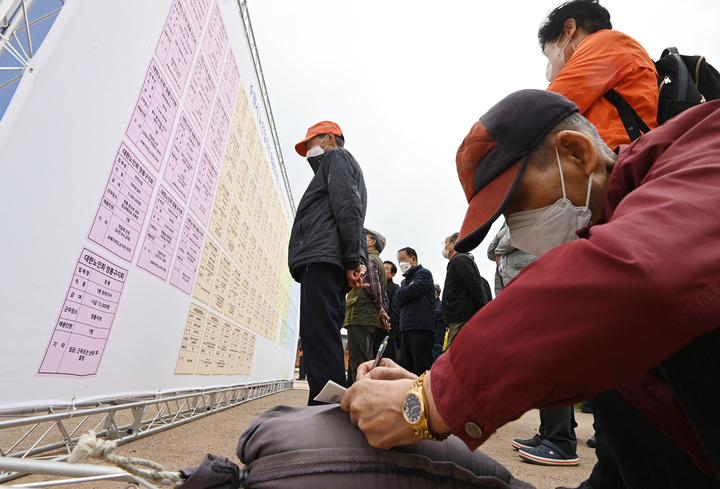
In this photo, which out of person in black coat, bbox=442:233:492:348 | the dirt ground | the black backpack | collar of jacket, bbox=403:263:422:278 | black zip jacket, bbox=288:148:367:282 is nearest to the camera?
the black backpack

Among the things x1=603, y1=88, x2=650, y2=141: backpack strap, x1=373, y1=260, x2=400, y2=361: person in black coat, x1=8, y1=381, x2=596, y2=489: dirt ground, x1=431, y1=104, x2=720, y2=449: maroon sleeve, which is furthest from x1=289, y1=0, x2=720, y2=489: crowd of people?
x1=373, y1=260, x2=400, y2=361: person in black coat

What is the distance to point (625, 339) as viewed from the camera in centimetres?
44

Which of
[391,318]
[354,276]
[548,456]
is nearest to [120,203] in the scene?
[354,276]

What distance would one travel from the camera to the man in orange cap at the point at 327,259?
6.64 feet

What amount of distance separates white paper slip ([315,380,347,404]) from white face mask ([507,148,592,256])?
55cm

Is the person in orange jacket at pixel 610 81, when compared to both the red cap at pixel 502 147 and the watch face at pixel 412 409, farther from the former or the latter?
the watch face at pixel 412 409

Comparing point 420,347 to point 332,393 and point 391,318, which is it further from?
point 332,393

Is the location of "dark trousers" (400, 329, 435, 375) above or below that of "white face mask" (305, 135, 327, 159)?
below

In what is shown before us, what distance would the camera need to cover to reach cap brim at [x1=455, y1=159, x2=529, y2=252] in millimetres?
800

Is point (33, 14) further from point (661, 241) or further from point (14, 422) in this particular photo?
point (661, 241)

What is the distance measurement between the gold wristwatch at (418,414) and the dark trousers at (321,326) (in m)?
1.45

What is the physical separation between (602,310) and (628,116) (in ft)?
4.45

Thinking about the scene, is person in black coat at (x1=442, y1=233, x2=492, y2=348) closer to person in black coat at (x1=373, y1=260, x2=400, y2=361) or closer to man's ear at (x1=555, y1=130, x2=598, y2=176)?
person in black coat at (x1=373, y1=260, x2=400, y2=361)

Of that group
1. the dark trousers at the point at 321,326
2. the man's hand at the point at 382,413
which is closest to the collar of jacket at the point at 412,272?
the dark trousers at the point at 321,326
